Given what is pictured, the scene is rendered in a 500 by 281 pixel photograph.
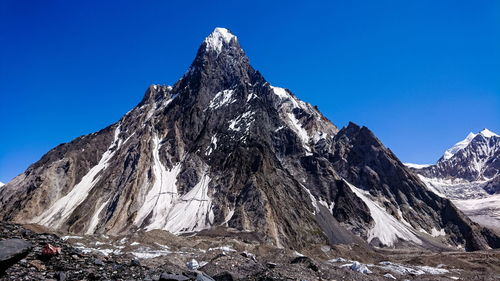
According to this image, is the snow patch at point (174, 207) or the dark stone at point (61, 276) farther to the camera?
the snow patch at point (174, 207)

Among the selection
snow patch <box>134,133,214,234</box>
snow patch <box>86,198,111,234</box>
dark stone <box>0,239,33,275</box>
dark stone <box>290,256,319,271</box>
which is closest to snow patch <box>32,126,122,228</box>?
snow patch <box>86,198,111,234</box>

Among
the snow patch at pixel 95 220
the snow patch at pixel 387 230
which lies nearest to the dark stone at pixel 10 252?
the snow patch at pixel 95 220

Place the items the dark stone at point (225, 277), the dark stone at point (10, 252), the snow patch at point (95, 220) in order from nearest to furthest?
the dark stone at point (10, 252), the dark stone at point (225, 277), the snow patch at point (95, 220)

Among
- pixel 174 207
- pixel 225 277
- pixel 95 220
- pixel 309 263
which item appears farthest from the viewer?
pixel 174 207

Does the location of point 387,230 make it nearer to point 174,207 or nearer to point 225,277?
point 174,207

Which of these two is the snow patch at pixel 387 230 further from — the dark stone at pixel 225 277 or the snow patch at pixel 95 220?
the dark stone at pixel 225 277

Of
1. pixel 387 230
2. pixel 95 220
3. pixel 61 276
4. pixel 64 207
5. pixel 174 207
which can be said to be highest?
pixel 174 207

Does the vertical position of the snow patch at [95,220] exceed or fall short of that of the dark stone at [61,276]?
it exceeds it

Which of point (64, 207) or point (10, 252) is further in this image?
point (64, 207)

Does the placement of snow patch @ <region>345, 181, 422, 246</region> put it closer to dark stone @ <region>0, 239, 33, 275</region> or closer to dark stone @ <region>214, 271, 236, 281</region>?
dark stone @ <region>214, 271, 236, 281</region>

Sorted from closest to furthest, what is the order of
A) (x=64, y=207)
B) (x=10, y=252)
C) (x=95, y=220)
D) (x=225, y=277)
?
(x=10, y=252)
(x=225, y=277)
(x=95, y=220)
(x=64, y=207)

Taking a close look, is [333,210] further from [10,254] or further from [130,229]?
[10,254]

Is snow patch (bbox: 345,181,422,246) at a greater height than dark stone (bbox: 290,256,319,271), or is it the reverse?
snow patch (bbox: 345,181,422,246)

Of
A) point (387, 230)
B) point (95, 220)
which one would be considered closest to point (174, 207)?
point (95, 220)
